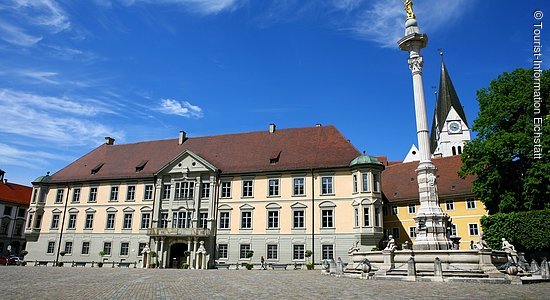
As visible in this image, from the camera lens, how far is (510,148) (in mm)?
29328

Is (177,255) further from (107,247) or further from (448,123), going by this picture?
(448,123)

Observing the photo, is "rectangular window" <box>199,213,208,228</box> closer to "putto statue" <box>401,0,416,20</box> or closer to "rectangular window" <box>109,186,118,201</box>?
"rectangular window" <box>109,186,118,201</box>

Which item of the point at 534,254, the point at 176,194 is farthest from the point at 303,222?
the point at 534,254

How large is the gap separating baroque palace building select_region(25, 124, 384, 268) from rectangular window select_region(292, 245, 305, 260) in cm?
13

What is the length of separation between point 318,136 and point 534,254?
21.3 m

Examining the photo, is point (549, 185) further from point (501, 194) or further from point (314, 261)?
point (314, 261)

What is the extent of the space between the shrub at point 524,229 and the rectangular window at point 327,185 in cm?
1324

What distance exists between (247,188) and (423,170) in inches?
832

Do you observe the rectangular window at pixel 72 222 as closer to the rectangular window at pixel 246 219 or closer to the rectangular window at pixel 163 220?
the rectangular window at pixel 163 220

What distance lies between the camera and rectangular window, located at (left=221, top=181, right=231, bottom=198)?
132 ft

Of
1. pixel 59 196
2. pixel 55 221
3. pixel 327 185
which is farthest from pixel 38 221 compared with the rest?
pixel 327 185

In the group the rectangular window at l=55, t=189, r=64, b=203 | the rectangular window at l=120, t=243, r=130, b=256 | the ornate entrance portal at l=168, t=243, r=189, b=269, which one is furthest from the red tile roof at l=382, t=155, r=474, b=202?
the rectangular window at l=55, t=189, r=64, b=203

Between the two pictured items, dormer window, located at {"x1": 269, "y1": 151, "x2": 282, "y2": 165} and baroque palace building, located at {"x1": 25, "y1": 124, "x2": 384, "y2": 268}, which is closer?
baroque palace building, located at {"x1": 25, "y1": 124, "x2": 384, "y2": 268}

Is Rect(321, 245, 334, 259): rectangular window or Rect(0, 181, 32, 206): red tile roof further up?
Rect(0, 181, 32, 206): red tile roof
